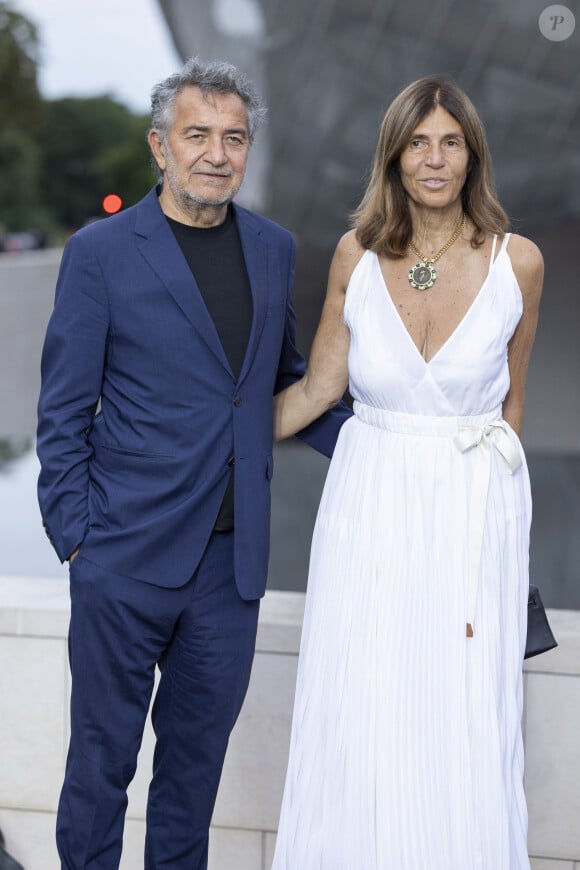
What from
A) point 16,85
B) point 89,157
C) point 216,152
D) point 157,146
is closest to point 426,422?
point 216,152

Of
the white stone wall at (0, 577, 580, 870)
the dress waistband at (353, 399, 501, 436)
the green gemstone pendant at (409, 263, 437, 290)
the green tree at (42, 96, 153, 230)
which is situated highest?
the green tree at (42, 96, 153, 230)

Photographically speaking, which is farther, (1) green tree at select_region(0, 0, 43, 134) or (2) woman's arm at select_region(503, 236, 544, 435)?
(1) green tree at select_region(0, 0, 43, 134)

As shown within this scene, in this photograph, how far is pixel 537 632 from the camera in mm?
2807

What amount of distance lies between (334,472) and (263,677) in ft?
2.83

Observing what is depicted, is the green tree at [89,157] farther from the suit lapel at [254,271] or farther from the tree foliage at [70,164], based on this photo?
the suit lapel at [254,271]

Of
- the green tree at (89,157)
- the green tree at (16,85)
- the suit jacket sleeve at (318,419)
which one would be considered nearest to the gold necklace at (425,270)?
the suit jacket sleeve at (318,419)

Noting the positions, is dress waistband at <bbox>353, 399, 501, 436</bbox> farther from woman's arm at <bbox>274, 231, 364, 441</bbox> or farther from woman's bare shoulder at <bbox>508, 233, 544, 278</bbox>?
woman's bare shoulder at <bbox>508, 233, 544, 278</bbox>

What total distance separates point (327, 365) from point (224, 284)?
0.36 m

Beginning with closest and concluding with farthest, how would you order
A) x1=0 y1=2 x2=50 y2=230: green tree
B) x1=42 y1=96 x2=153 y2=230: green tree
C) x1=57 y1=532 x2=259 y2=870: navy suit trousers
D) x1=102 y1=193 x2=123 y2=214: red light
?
1. x1=57 y1=532 x2=259 y2=870: navy suit trousers
2. x1=102 y1=193 x2=123 y2=214: red light
3. x1=0 y1=2 x2=50 y2=230: green tree
4. x1=42 y1=96 x2=153 y2=230: green tree

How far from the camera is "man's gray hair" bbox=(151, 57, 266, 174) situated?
101 inches

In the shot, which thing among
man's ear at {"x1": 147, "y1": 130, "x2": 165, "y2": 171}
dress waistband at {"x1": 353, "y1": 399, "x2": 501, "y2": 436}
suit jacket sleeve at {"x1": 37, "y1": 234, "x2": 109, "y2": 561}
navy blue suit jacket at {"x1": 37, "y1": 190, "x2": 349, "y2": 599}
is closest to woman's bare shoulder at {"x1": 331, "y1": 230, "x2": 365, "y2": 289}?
navy blue suit jacket at {"x1": 37, "y1": 190, "x2": 349, "y2": 599}

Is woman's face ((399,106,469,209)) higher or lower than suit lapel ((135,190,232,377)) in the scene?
higher

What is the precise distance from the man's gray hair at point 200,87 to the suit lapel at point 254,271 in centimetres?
20

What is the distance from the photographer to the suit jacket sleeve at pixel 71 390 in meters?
2.59
